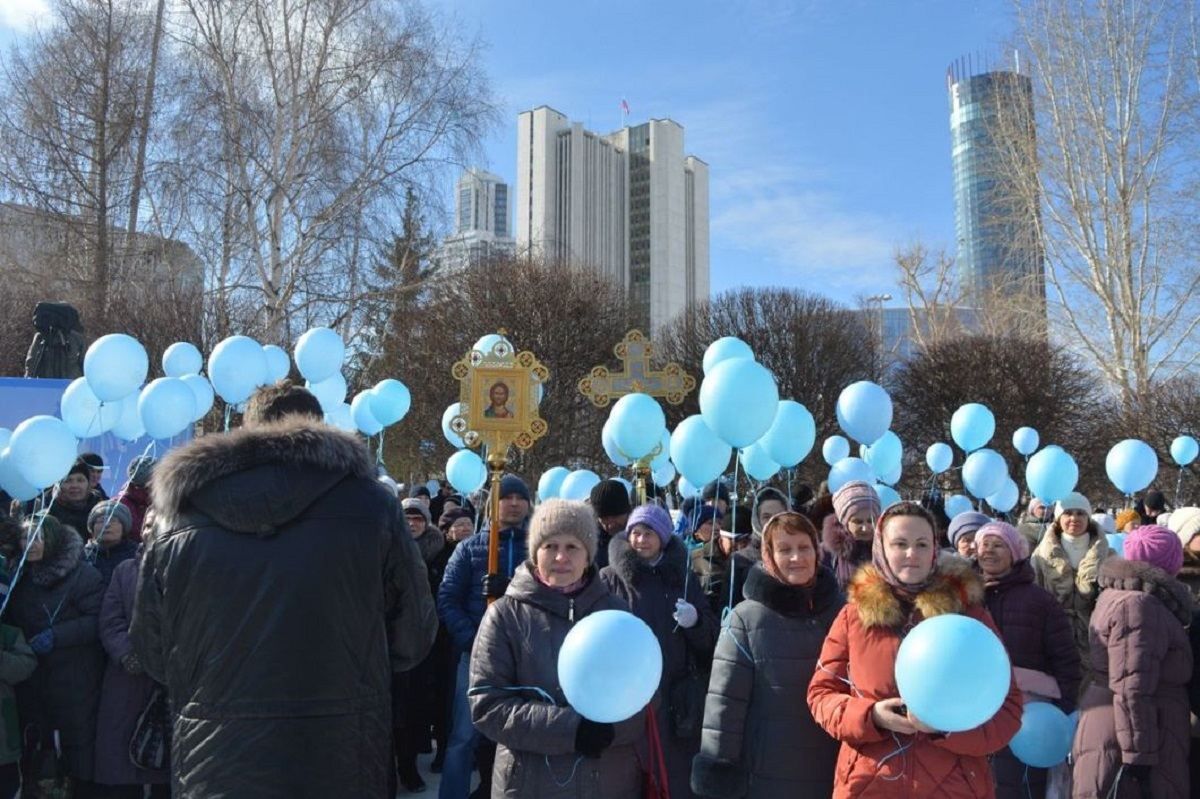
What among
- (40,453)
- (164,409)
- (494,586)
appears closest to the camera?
(494,586)

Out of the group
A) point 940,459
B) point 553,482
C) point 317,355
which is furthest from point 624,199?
point 553,482

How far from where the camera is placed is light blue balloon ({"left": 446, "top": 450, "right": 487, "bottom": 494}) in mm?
8312

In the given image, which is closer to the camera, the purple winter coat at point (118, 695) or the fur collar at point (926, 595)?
the fur collar at point (926, 595)

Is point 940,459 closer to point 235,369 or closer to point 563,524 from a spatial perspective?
point 235,369

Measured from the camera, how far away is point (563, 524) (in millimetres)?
3145

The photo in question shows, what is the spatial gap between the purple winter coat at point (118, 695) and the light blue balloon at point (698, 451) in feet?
9.90

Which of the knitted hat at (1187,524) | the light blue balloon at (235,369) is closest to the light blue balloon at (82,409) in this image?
the light blue balloon at (235,369)

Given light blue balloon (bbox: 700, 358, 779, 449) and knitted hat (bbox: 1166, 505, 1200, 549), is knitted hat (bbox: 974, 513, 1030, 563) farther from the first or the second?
light blue balloon (bbox: 700, 358, 779, 449)

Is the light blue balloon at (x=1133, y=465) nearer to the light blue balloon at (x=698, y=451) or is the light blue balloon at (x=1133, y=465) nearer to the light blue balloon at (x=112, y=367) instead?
the light blue balloon at (x=698, y=451)

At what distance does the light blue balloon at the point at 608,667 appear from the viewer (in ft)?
8.55

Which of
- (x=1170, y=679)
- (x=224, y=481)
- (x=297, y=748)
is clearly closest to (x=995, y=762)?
(x=1170, y=679)

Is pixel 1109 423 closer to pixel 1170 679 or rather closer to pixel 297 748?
pixel 1170 679

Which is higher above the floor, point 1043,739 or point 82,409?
point 82,409

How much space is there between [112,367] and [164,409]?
0.43 m
